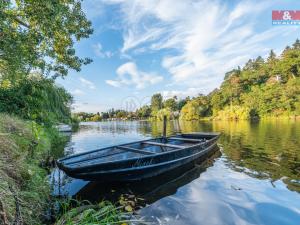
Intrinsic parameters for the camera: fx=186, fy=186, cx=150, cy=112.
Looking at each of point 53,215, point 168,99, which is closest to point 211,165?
point 53,215

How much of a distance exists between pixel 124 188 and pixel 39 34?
713 centimetres

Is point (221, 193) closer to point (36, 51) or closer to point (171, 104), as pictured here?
point (36, 51)

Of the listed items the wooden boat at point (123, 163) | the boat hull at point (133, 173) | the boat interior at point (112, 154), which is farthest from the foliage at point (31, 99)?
the boat hull at point (133, 173)

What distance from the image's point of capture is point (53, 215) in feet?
12.6

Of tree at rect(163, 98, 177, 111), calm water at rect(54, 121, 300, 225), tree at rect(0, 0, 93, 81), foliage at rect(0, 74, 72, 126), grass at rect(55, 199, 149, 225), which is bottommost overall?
calm water at rect(54, 121, 300, 225)

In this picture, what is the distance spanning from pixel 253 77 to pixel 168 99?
3206cm

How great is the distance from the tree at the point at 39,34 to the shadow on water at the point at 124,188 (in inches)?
182

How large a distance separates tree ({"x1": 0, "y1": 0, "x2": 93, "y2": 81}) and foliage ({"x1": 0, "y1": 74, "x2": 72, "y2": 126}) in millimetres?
837

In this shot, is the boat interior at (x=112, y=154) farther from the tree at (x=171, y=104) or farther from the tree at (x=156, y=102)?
the tree at (x=156, y=102)

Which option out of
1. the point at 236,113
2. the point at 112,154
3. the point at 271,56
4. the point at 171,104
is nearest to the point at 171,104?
the point at 171,104

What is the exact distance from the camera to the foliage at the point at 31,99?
27.7 ft

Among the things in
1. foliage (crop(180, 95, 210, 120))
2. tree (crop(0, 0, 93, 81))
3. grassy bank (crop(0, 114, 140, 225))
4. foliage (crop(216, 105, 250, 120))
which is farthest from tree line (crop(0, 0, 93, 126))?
foliage (crop(180, 95, 210, 120))

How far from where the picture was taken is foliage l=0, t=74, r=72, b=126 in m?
8.45

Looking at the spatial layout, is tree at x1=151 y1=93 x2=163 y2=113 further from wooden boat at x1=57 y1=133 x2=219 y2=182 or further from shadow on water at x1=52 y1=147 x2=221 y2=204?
shadow on water at x1=52 y1=147 x2=221 y2=204
